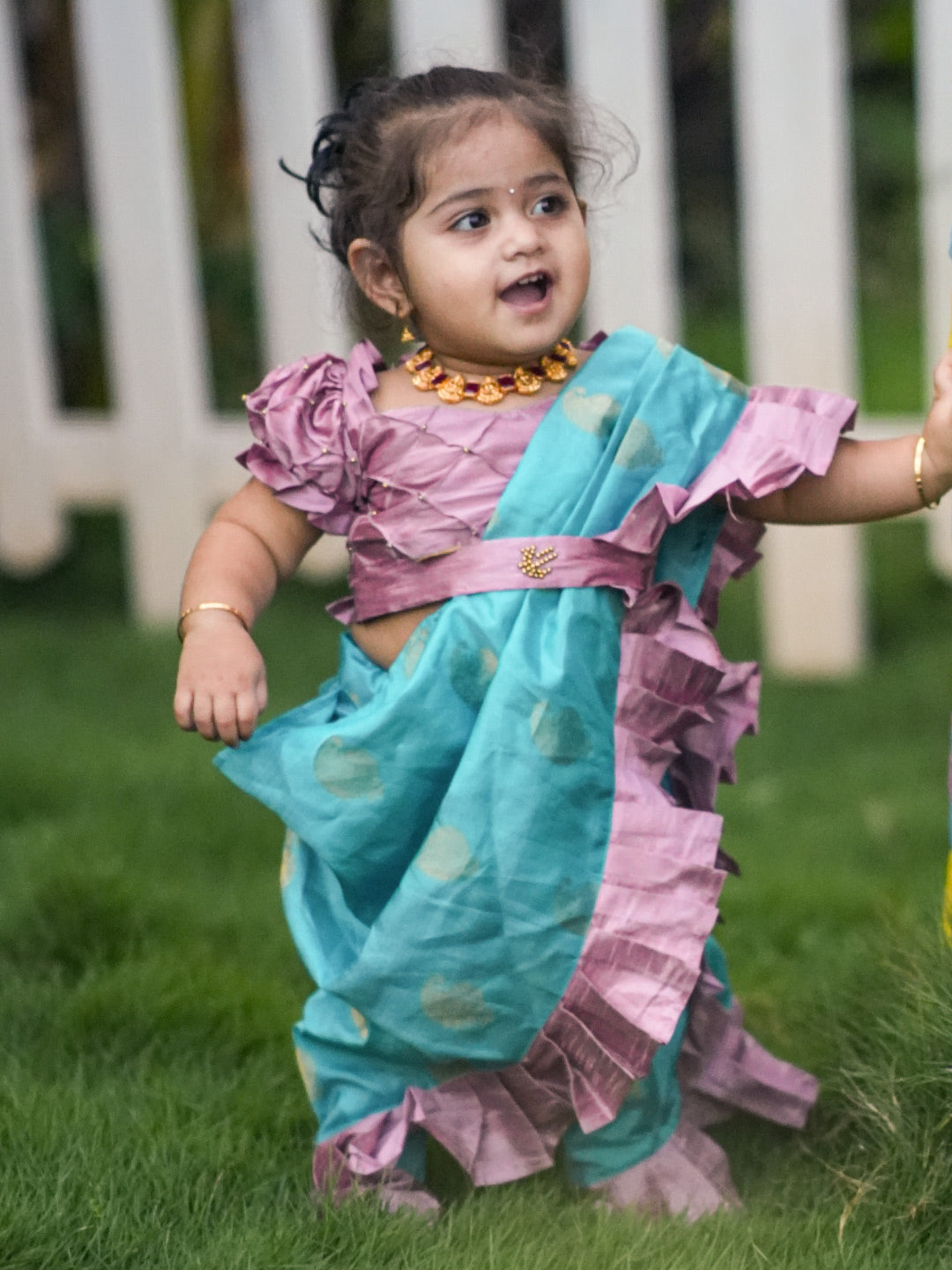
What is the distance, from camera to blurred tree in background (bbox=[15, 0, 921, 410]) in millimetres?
5410

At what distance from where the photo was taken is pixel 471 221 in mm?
1802

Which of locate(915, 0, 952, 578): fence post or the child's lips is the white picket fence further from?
the child's lips

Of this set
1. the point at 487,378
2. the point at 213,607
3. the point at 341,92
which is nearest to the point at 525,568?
the point at 487,378

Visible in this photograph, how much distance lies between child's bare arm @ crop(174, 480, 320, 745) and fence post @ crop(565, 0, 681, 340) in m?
2.04

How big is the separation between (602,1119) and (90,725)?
225cm

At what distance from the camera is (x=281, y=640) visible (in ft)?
14.3

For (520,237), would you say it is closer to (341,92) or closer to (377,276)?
(377,276)

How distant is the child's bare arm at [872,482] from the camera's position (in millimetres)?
1732

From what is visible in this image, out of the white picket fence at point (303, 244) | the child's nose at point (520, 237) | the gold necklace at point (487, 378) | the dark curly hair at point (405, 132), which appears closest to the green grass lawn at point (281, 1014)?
the white picket fence at point (303, 244)

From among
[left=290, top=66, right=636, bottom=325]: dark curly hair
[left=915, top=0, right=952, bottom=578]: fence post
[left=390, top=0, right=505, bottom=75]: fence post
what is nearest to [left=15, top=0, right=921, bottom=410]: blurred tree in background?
A: [left=390, top=0, right=505, bottom=75]: fence post

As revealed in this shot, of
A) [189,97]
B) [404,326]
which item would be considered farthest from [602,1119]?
[189,97]

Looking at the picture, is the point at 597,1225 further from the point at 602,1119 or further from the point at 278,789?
the point at 278,789

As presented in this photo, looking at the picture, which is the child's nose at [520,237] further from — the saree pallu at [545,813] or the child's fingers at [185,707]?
the child's fingers at [185,707]

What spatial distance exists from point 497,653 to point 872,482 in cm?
42
